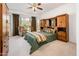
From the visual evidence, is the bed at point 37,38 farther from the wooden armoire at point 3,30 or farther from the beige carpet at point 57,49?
the wooden armoire at point 3,30

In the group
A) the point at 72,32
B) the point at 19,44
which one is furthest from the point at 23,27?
the point at 72,32

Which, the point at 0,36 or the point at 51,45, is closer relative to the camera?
the point at 0,36

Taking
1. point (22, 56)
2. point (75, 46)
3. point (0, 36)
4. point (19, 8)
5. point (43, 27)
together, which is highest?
point (19, 8)

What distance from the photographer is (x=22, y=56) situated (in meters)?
1.92

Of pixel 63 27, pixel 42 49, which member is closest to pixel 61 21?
pixel 63 27

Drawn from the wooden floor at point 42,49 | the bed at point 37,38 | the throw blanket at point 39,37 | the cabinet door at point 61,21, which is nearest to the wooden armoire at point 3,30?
the wooden floor at point 42,49

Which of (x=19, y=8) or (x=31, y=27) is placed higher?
(x=19, y=8)

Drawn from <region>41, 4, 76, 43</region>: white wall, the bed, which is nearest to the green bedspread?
the bed

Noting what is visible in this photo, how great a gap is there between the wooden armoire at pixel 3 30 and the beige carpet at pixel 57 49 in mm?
474

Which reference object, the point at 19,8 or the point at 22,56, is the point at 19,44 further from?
the point at 19,8

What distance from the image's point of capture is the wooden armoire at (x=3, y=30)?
1.80 metres

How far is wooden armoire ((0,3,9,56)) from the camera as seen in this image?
1798 millimetres

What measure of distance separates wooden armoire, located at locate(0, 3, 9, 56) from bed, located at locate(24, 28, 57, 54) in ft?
1.08

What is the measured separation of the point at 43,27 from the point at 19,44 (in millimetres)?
488
